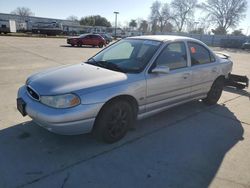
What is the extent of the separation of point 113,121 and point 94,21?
318ft

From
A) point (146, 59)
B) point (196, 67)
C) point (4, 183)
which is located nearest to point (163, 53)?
point (146, 59)

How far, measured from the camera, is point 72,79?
11.8ft

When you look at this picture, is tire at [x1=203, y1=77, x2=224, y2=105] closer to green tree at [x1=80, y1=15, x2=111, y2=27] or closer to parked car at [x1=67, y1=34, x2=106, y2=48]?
parked car at [x1=67, y1=34, x2=106, y2=48]

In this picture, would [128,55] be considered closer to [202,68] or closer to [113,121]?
[113,121]

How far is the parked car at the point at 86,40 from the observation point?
2445 centimetres

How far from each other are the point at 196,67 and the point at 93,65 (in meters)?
2.07

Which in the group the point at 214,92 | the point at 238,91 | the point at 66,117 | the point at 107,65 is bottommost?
the point at 238,91

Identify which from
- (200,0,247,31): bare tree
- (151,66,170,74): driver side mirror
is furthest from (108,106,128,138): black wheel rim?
(200,0,247,31): bare tree

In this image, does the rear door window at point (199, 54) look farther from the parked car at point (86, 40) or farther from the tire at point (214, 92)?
the parked car at point (86, 40)

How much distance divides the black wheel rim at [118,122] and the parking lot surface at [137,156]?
0.58 ft

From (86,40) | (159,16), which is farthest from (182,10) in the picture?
(86,40)

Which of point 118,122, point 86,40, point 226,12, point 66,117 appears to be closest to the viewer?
point 66,117

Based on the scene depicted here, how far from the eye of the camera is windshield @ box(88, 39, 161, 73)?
13.3 ft

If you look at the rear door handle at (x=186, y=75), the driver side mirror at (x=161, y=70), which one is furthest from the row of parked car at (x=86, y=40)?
the driver side mirror at (x=161, y=70)
